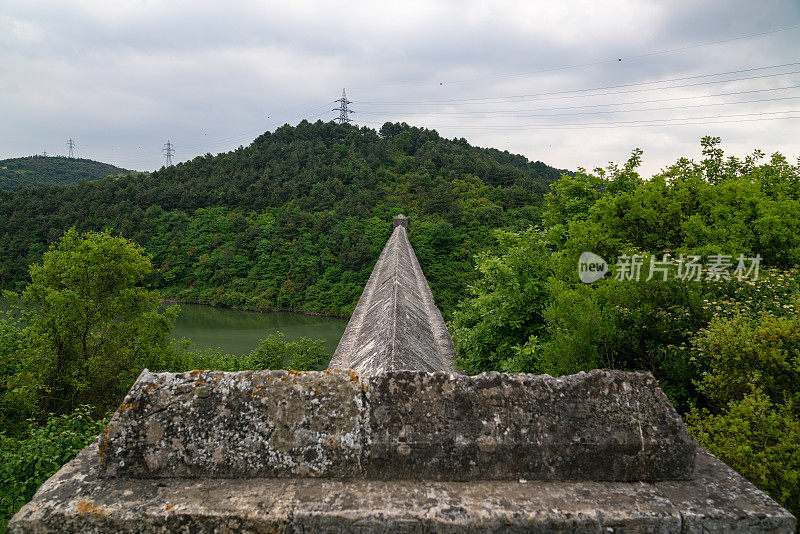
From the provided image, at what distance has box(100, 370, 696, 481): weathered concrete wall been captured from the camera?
1.98 meters

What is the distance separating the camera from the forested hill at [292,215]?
130 feet

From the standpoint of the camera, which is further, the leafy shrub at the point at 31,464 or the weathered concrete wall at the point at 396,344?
the weathered concrete wall at the point at 396,344

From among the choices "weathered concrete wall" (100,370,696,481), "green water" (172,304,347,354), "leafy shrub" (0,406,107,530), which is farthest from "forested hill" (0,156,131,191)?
"weathered concrete wall" (100,370,696,481)

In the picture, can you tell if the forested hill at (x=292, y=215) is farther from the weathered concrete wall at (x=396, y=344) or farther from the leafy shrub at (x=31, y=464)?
the leafy shrub at (x=31, y=464)

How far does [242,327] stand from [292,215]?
18063 millimetres

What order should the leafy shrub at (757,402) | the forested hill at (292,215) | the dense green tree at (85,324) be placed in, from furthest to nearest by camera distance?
the forested hill at (292,215), the dense green tree at (85,324), the leafy shrub at (757,402)

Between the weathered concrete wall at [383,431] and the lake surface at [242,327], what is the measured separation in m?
24.6

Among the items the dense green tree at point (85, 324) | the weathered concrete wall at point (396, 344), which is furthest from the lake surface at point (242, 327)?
the weathered concrete wall at point (396, 344)

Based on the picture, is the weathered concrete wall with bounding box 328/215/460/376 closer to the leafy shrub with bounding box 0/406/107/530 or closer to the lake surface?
the leafy shrub with bounding box 0/406/107/530

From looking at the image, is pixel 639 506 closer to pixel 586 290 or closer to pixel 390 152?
pixel 586 290

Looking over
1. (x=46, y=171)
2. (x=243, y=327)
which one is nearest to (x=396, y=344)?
(x=243, y=327)

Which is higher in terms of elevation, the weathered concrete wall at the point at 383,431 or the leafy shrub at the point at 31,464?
the weathered concrete wall at the point at 383,431

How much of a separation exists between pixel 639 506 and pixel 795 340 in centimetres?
346

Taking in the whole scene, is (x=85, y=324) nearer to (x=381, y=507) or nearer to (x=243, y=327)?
(x=381, y=507)
